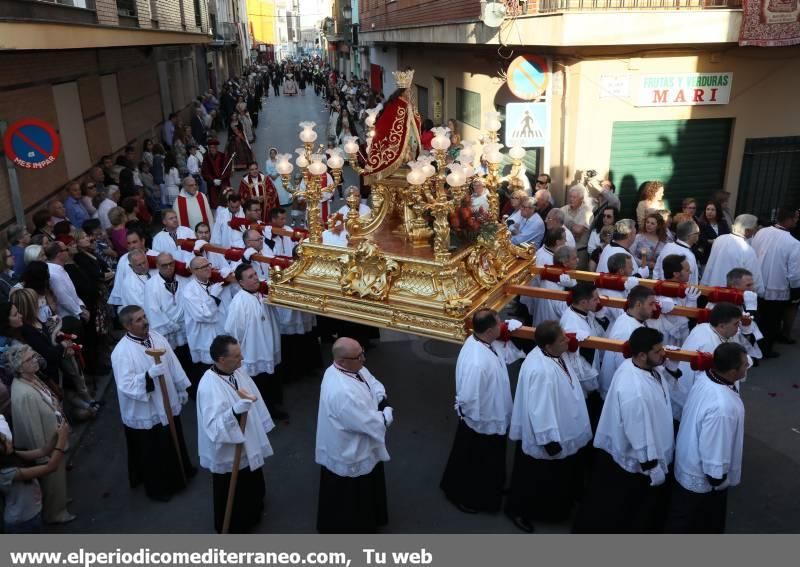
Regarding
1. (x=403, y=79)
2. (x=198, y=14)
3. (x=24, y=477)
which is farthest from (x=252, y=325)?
(x=198, y=14)

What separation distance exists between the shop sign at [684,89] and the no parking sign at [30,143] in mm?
7839

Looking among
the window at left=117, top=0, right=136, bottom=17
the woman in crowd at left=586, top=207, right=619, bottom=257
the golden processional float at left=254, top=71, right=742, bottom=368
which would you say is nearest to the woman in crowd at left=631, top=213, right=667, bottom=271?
the woman in crowd at left=586, top=207, right=619, bottom=257

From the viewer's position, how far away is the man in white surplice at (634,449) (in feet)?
13.7

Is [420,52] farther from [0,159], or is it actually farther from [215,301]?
[215,301]

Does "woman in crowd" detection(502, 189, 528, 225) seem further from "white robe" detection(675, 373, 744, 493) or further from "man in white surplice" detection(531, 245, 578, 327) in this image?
"white robe" detection(675, 373, 744, 493)

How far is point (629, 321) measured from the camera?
5.22 meters

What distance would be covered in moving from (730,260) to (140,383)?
19.8 ft

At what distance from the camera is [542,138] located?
9.98 m

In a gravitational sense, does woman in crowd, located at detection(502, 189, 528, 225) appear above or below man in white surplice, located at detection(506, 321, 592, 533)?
above

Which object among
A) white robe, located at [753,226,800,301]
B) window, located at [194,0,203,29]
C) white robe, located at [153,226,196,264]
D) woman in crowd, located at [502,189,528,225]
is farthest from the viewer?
window, located at [194,0,203,29]

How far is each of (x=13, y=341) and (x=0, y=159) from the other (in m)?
4.40

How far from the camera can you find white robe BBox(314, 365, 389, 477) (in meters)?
4.37

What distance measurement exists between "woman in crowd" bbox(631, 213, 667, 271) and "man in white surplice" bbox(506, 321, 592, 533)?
9.74 ft

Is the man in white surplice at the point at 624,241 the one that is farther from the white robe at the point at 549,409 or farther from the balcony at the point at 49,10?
the balcony at the point at 49,10
